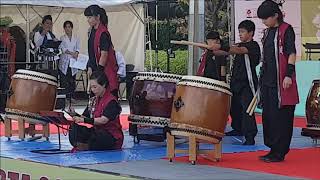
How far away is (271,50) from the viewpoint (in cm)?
641

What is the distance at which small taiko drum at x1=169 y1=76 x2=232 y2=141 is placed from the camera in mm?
6354

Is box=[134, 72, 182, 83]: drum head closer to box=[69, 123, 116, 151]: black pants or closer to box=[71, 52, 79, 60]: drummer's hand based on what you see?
box=[69, 123, 116, 151]: black pants

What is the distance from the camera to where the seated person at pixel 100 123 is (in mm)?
7066

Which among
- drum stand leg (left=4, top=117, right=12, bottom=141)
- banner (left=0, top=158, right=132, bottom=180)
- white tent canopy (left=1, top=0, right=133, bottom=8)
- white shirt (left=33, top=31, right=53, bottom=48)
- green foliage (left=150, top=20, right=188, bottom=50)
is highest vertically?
white tent canopy (left=1, top=0, right=133, bottom=8)

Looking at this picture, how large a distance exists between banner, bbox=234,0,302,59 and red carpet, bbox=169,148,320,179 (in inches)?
182

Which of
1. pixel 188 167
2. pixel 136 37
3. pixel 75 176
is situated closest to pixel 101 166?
pixel 75 176

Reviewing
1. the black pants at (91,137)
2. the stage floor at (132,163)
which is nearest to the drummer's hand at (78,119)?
the black pants at (91,137)

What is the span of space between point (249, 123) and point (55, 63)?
7.29m

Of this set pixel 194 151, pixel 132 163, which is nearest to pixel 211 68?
pixel 194 151

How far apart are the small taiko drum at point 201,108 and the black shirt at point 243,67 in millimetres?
1297

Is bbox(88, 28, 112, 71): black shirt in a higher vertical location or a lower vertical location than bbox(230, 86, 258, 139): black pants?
higher

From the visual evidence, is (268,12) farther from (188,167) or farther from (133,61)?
(133,61)

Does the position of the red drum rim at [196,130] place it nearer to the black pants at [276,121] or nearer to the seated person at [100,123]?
the black pants at [276,121]

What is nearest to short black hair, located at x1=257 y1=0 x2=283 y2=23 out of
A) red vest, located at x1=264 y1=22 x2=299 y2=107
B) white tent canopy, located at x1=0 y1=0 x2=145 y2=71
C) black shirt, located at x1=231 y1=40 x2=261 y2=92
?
red vest, located at x1=264 y1=22 x2=299 y2=107
